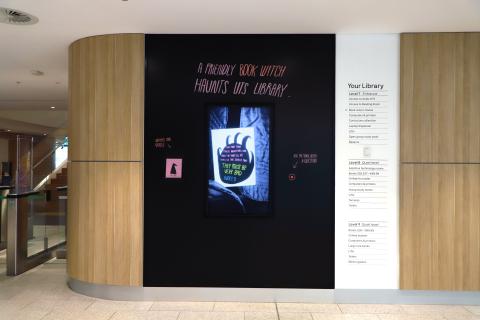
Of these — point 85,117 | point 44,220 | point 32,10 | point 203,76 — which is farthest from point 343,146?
point 44,220

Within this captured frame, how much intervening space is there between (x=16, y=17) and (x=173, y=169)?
89.3 inches

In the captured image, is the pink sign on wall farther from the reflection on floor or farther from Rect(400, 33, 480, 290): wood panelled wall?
the reflection on floor

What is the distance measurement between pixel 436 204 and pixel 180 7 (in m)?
3.48

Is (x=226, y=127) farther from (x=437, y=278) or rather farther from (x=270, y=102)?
(x=437, y=278)

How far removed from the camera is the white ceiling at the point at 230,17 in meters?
4.19

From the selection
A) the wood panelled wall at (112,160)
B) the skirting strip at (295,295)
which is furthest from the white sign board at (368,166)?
the wood panelled wall at (112,160)

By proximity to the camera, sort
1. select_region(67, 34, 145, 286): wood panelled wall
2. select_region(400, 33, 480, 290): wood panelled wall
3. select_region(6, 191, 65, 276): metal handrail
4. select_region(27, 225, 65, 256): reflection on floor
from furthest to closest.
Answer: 1. select_region(27, 225, 65, 256): reflection on floor
2. select_region(6, 191, 65, 276): metal handrail
3. select_region(67, 34, 145, 286): wood panelled wall
4. select_region(400, 33, 480, 290): wood panelled wall

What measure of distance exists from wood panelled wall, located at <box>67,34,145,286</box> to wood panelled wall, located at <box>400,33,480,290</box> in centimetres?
302

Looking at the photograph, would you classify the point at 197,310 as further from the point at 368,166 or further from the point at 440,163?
the point at 440,163

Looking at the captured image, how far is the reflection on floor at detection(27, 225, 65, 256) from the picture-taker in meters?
7.05

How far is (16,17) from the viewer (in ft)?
15.0

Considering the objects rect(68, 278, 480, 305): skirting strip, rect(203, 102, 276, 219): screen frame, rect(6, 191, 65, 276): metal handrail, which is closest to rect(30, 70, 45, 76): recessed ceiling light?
rect(6, 191, 65, 276): metal handrail

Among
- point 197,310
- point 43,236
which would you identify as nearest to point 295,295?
point 197,310

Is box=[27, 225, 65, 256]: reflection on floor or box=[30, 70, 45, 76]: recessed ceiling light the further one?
box=[30, 70, 45, 76]: recessed ceiling light
